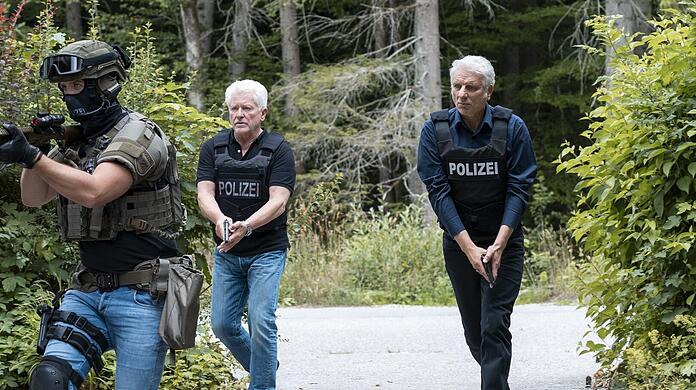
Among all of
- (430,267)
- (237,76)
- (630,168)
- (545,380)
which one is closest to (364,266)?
(430,267)

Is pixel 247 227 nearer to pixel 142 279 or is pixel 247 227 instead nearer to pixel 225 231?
pixel 225 231

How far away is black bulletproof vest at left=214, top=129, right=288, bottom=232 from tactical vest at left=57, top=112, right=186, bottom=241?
1.55 m

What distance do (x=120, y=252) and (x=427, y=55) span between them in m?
17.5

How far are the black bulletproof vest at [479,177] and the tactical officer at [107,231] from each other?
2.03 m

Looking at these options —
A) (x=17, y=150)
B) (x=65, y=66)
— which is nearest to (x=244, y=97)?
(x=65, y=66)

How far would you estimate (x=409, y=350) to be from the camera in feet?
33.4

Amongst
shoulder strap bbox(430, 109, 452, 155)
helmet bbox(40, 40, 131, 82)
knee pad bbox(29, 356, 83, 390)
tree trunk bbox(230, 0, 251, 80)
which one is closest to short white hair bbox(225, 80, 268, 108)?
shoulder strap bbox(430, 109, 452, 155)

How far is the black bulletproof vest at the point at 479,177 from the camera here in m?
6.28

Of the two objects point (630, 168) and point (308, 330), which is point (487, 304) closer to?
point (630, 168)

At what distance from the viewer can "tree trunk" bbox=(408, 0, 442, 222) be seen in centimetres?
2159

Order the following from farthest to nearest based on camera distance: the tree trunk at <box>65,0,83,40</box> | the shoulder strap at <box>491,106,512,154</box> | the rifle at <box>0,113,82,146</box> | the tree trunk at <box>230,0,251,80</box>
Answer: the tree trunk at <box>65,0,83,40</box> < the tree trunk at <box>230,0,251,80</box> < the shoulder strap at <box>491,106,512,154</box> < the rifle at <box>0,113,82,146</box>

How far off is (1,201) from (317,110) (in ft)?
50.0

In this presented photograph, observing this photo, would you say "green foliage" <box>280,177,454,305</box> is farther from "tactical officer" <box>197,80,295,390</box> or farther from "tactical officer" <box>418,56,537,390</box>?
"tactical officer" <box>418,56,537,390</box>

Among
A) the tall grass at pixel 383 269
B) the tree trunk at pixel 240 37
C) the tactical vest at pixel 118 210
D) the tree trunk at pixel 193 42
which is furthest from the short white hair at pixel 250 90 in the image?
the tree trunk at pixel 240 37
